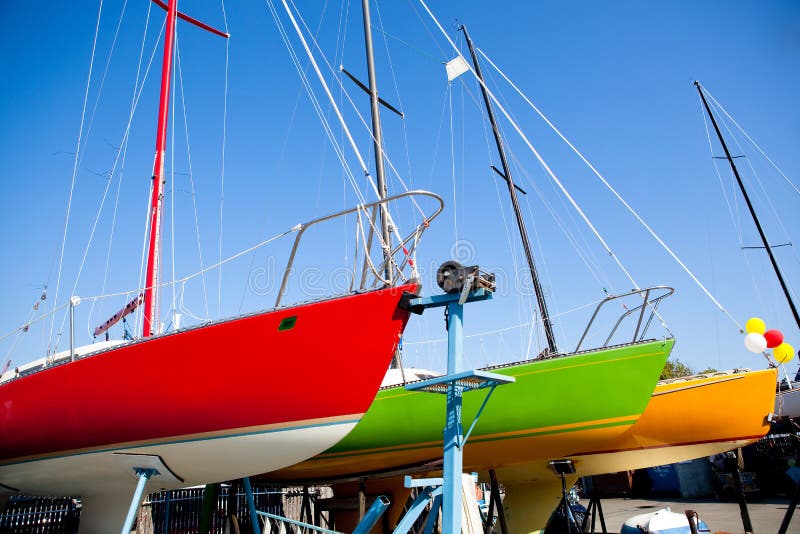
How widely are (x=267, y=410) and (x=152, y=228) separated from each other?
4666mm

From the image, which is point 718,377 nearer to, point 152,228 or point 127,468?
point 127,468

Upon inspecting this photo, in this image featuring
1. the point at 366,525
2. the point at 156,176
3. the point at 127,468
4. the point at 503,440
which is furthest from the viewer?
the point at 156,176

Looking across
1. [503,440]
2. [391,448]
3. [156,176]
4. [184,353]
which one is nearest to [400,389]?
[391,448]

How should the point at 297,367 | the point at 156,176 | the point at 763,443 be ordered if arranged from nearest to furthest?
the point at 297,367 < the point at 156,176 < the point at 763,443

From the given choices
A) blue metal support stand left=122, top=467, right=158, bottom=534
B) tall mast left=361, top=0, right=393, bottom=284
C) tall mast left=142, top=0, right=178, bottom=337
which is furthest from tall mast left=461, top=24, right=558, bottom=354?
blue metal support stand left=122, top=467, right=158, bottom=534

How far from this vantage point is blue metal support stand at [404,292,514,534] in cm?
456

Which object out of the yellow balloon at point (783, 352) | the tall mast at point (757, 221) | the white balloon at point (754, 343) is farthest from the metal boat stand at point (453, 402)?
the tall mast at point (757, 221)

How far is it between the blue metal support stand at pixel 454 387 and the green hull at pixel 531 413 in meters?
2.76

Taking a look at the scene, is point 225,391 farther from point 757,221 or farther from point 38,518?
point 757,221

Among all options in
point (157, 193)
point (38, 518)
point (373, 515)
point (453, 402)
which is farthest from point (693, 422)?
point (38, 518)

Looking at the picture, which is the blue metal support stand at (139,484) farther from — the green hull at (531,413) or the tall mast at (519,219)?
the tall mast at (519,219)

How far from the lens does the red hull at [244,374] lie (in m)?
5.54

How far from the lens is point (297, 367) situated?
18.2 ft

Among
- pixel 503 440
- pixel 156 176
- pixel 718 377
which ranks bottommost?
pixel 503 440
